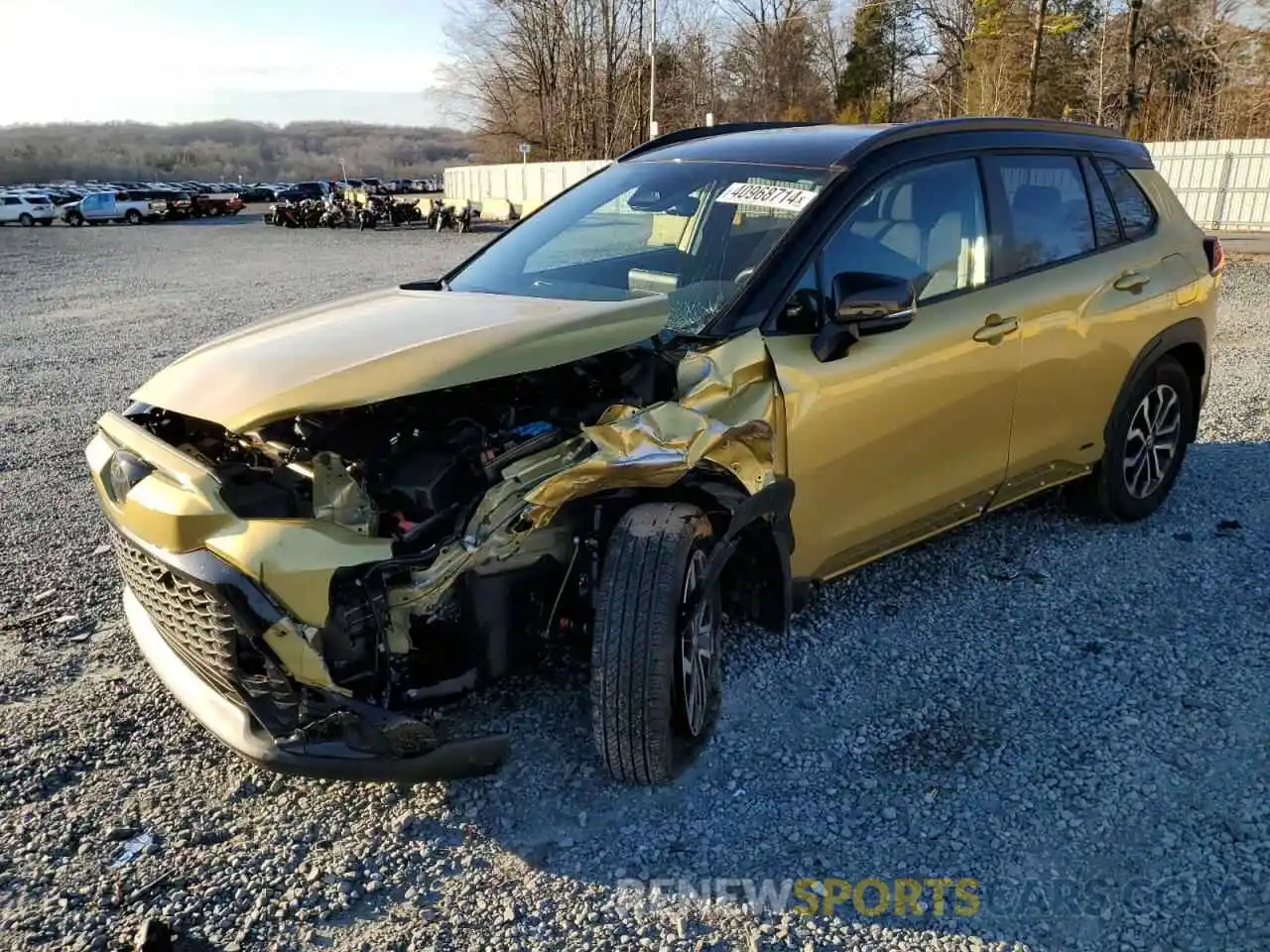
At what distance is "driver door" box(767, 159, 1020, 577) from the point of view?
3.25m

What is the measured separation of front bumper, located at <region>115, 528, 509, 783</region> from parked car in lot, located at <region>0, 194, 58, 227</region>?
47935 millimetres

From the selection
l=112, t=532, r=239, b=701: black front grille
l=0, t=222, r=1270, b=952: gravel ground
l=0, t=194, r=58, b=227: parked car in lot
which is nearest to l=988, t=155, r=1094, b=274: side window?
l=0, t=222, r=1270, b=952: gravel ground

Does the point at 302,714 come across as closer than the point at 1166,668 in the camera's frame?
Yes

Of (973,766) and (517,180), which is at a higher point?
(517,180)

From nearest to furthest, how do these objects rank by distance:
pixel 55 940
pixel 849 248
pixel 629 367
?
pixel 55 940 < pixel 629 367 < pixel 849 248

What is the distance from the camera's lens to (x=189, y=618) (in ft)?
8.46

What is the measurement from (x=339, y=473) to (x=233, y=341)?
0.87 metres

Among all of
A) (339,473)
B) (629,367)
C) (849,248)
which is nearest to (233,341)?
(339,473)

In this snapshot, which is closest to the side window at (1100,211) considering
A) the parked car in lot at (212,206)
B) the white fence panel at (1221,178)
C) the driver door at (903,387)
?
the driver door at (903,387)

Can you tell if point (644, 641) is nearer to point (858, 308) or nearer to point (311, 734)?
point (311, 734)

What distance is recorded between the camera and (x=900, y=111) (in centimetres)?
5172

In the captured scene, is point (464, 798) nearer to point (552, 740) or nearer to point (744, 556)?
point (552, 740)

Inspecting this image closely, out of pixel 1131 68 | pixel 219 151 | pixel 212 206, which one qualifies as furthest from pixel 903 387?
pixel 219 151

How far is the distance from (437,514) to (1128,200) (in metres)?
3.78
